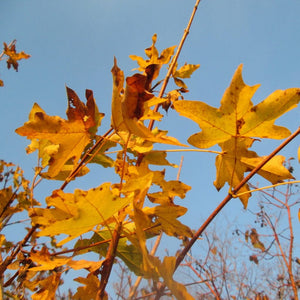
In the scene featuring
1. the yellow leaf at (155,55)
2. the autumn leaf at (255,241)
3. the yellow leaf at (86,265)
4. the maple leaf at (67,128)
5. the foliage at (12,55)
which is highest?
the foliage at (12,55)

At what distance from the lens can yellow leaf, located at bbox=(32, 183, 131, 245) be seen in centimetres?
45

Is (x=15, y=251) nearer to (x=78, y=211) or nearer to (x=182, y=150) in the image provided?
(x=78, y=211)

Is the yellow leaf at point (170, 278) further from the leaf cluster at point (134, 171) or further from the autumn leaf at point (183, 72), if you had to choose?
the autumn leaf at point (183, 72)

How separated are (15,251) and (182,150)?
54cm

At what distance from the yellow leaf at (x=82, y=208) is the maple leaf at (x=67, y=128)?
0.44 ft

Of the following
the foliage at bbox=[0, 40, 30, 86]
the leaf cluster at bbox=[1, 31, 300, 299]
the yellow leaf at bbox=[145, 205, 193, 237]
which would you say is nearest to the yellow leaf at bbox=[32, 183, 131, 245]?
the leaf cluster at bbox=[1, 31, 300, 299]

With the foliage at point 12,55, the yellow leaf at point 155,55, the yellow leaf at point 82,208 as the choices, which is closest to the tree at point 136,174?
the yellow leaf at point 82,208

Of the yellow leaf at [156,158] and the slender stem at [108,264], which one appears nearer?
the slender stem at [108,264]

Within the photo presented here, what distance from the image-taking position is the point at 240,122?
584mm

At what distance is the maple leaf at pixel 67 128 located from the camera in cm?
56

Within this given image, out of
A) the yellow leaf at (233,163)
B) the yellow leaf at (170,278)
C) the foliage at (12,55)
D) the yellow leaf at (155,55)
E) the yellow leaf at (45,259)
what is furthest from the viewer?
the foliage at (12,55)

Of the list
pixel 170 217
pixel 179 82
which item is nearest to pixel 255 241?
pixel 179 82

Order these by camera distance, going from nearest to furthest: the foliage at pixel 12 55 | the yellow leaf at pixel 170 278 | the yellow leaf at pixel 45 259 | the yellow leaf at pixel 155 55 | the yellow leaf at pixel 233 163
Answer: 1. the yellow leaf at pixel 170 278
2. the yellow leaf at pixel 45 259
3. the yellow leaf at pixel 233 163
4. the yellow leaf at pixel 155 55
5. the foliage at pixel 12 55

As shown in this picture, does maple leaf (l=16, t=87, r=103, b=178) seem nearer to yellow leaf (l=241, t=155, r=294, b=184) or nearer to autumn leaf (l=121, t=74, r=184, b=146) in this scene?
autumn leaf (l=121, t=74, r=184, b=146)
